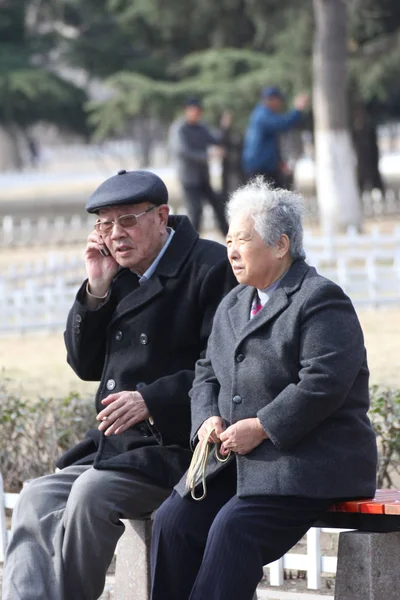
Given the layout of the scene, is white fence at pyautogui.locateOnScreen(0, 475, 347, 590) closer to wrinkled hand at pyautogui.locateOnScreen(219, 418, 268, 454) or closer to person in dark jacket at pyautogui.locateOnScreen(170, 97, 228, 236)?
wrinkled hand at pyautogui.locateOnScreen(219, 418, 268, 454)

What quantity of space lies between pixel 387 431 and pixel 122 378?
176cm

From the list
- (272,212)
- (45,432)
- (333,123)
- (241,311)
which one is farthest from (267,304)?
(333,123)

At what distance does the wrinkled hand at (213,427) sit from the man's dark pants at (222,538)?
0.40 feet

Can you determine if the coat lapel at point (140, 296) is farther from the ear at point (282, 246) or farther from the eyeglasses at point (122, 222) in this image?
the ear at point (282, 246)

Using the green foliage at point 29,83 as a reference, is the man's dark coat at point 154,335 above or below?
below

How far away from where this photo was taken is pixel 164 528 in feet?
12.9

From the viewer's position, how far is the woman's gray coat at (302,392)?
378cm

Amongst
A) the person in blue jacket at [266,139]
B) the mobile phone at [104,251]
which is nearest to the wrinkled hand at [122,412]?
the mobile phone at [104,251]

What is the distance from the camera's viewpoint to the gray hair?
4.00 meters

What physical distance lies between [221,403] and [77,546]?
679 millimetres

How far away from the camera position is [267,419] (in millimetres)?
3811

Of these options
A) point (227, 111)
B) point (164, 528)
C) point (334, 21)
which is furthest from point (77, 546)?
point (227, 111)

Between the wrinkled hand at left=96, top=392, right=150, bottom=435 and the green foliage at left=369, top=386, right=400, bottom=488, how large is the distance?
1694mm

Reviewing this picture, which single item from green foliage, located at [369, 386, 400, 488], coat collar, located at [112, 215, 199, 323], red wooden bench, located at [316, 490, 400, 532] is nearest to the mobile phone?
coat collar, located at [112, 215, 199, 323]
